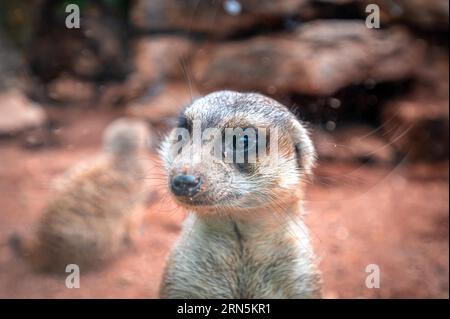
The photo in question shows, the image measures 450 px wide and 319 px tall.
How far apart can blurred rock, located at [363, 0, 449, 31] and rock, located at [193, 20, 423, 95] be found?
0.51 ft

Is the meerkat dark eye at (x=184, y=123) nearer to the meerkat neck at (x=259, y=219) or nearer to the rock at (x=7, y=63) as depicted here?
the meerkat neck at (x=259, y=219)

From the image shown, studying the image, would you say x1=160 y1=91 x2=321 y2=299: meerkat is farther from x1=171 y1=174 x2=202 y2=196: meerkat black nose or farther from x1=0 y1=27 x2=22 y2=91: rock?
x1=0 y1=27 x2=22 y2=91: rock

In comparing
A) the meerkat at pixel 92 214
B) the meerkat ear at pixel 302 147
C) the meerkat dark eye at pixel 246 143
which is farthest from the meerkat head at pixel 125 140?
the meerkat dark eye at pixel 246 143

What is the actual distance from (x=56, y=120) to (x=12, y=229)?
3.15 meters

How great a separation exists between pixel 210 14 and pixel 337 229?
7.55 feet

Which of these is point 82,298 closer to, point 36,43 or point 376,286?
point 376,286

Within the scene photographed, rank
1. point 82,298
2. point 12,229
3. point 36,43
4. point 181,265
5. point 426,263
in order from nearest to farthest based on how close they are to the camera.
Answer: point 181,265, point 82,298, point 426,263, point 12,229, point 36,43

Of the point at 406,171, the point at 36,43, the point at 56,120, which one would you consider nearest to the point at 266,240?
the point at 406,171

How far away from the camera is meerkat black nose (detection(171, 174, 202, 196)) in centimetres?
226

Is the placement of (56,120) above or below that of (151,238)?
above

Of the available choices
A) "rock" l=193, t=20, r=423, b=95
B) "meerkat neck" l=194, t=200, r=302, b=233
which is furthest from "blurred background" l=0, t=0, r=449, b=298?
"meerkat neck" l=194, t=200, r=302, b=233

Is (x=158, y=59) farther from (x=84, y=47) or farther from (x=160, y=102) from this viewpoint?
(x=84, y=47)
